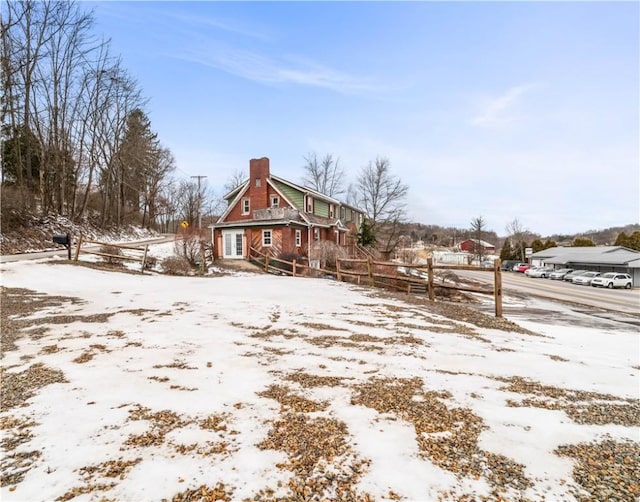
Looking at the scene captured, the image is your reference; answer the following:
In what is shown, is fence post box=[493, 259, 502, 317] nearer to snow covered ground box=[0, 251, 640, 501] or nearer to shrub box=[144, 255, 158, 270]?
snow covered ground box=[0, 251, 640, 501]

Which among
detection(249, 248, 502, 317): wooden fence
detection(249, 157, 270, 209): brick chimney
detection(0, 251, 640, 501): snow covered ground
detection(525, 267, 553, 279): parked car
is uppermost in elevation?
detection(249, 157, 270, 209): brick chimney

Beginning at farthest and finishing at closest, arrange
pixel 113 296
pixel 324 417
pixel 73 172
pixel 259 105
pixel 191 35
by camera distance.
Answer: pixel 73 172 < pixel 259 105 < pixel 191 35 < pixel 113 296 < pixel 324 417

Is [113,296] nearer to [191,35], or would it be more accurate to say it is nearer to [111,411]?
[111,411]

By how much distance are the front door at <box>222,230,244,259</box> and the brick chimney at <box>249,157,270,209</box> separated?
2.71 m

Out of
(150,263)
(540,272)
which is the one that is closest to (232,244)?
(150,263)

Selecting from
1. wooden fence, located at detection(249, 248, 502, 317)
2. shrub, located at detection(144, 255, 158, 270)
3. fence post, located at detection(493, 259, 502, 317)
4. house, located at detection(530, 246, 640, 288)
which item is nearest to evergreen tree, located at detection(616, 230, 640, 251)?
house, located at detection(530, 246, 640, 288)

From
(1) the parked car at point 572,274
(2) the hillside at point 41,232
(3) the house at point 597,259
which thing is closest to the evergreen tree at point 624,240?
(3) the house at point 597,259

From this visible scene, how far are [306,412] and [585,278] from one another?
45.0 meters

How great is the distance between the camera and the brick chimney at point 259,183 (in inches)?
996

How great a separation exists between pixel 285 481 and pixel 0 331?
6.59 meters

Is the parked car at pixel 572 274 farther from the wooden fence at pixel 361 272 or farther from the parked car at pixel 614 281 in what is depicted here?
the wooden fence at pixel 361 272

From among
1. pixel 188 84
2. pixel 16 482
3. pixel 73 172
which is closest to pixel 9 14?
pixel 73 172

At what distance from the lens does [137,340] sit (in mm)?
5418

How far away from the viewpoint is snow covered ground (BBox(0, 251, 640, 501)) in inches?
90.8
